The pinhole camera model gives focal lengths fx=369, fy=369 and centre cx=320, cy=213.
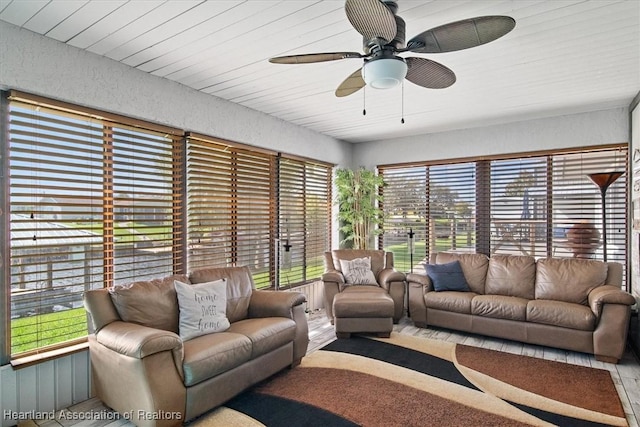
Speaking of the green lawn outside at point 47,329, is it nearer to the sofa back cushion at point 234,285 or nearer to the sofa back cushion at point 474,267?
the sofa back cushion at point 234,285

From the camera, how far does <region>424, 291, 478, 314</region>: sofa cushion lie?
418cm

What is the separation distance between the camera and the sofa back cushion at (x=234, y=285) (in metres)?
3.31

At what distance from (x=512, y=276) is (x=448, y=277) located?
2.37 feet

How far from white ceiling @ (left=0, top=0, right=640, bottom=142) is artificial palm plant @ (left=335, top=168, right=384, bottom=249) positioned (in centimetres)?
145

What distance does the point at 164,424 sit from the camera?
2258mm

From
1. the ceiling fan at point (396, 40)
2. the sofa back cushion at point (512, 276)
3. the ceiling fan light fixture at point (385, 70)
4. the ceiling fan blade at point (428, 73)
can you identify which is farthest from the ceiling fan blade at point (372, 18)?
the sofa back cushion at point (512, 276)

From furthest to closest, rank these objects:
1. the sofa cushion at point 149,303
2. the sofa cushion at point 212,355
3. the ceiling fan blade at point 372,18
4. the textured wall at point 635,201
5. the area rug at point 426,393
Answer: the textured wall at point 635,201 < the sofa cushion at point 149,303 < the area rug at point 426,393 < the sofa cushion at point 212,355 < the ceiling fan blade at point 372,18

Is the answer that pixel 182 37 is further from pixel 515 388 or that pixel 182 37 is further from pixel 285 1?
pixel 515 388

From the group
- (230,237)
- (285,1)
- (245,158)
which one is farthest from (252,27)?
(230,237)

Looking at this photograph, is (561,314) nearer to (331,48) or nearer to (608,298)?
(608,298)

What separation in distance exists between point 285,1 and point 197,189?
7.08 feet

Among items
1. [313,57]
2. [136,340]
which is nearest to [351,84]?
[313,57]

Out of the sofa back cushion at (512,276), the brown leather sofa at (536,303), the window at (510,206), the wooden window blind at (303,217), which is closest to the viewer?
the brown leather sofa at (536,303)

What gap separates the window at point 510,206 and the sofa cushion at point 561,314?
1.14 metres
